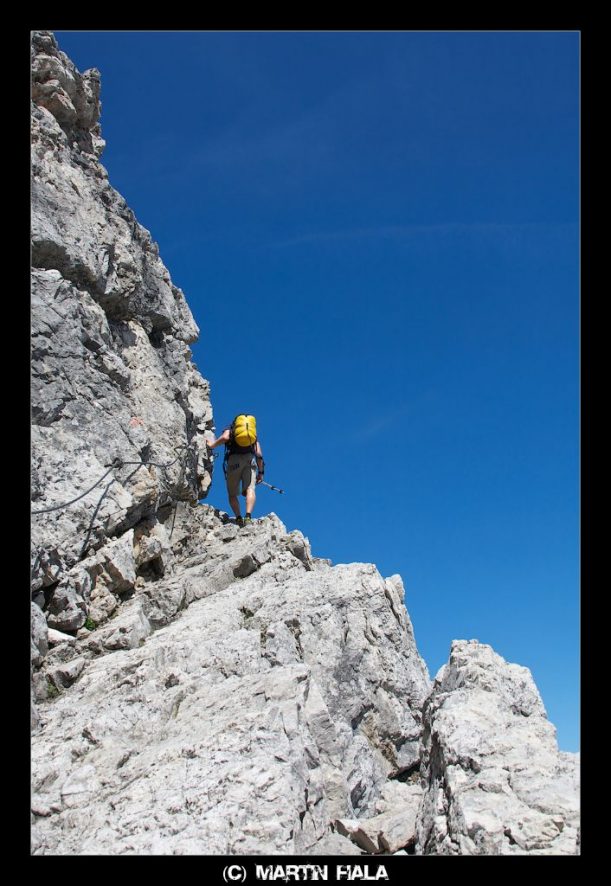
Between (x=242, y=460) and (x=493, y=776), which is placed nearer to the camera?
(x=493, y=776)

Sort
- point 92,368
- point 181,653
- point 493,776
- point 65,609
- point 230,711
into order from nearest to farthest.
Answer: point 493,776, point 230,711, point 181,653, point 65,609, point 92,368

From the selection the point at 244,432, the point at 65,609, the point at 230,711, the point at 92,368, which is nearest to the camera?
the point at 230,711

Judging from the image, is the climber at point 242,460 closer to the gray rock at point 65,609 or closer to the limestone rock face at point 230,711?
the limestone rock face at point 230,711

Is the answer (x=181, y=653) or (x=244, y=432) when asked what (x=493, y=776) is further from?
→ (x=244, y=432)

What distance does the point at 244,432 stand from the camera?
72.9 feet

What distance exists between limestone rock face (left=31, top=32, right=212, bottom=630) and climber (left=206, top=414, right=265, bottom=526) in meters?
0.93

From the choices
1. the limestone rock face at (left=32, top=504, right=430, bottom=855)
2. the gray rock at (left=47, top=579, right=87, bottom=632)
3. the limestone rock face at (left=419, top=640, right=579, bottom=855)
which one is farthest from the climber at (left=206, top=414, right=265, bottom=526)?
the limestone rock face at (left=419, top=640, right=579, bottom=855)

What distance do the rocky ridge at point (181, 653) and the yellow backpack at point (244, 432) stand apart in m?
1.39

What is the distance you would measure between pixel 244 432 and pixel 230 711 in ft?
40.0

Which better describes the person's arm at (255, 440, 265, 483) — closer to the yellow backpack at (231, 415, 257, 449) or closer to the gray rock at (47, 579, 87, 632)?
the yellow backpack at (231, 415, 257, 449)

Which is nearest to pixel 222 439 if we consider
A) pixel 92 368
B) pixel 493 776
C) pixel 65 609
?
pixel 92 368

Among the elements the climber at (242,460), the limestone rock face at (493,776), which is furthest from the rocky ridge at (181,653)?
the climber at (242,460)
